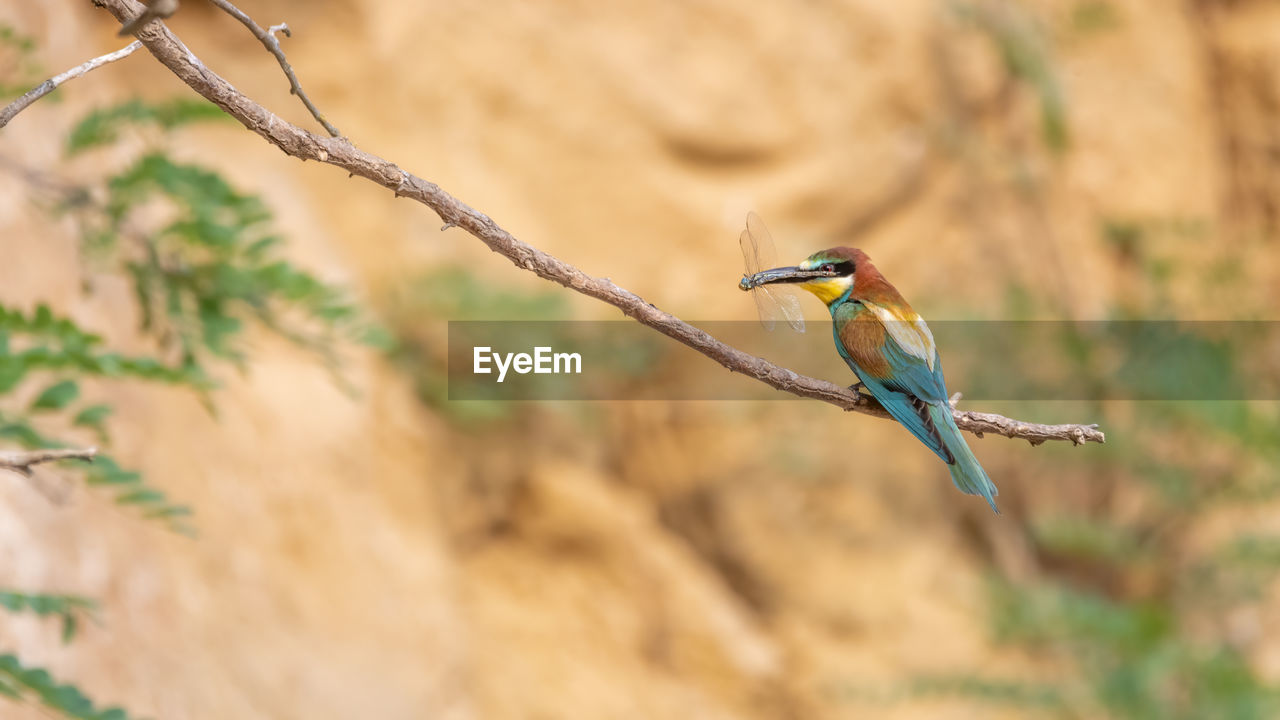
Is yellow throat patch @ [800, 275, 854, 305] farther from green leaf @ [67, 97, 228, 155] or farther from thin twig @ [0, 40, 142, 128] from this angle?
green leaf @ [67, 97, 228, 155]

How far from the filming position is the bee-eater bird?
16.1 inches

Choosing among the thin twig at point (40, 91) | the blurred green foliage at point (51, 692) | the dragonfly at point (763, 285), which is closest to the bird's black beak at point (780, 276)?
the dragonfly at point (763, 285)

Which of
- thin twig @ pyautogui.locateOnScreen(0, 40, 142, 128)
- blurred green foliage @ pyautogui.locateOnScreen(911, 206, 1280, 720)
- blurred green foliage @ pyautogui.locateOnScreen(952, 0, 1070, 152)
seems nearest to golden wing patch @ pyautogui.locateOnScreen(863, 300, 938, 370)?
thin twig @ pyautogui.locateOnScreen(0, 40, 142, 128)

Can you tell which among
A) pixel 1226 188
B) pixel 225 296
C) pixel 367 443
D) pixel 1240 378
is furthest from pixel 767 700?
pixel 1226 188

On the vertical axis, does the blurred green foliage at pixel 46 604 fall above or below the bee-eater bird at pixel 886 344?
below

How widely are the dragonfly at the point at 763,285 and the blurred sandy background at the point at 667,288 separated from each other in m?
2.25

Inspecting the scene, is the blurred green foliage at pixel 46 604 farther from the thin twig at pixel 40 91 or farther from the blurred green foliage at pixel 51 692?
the thin twig at pixel 40 91

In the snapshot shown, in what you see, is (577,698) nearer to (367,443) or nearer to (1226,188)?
(367,443)

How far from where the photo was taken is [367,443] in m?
3.31

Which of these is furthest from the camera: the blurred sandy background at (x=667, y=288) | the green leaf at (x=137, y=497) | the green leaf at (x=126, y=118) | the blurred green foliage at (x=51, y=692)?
the blurred sandy background at (x=667, y=288)

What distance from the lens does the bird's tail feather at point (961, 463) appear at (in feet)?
1.14

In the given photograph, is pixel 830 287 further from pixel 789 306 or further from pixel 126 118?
pixel 126 118

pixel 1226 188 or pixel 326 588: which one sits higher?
pixel 1226 188

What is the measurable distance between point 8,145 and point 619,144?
2.44 metres
